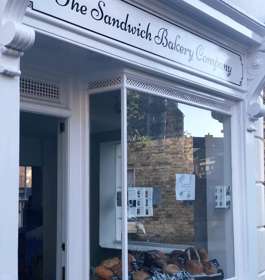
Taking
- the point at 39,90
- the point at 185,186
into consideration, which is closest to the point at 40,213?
the point at 185,186

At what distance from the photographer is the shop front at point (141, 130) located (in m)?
4.25

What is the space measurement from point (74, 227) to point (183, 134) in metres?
1.80

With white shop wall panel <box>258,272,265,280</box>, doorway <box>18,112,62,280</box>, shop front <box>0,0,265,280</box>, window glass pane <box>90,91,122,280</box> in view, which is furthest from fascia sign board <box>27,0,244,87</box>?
doorway <box>18,112,62,280</box>

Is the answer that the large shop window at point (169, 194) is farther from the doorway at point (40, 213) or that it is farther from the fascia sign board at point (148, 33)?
the doorway at point (40, 213)

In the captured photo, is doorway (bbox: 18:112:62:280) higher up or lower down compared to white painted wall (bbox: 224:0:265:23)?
lower down

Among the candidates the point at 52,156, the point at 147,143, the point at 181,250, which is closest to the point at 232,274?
the point at 181,250

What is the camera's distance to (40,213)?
9133 millimetres

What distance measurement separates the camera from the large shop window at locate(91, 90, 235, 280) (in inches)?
211

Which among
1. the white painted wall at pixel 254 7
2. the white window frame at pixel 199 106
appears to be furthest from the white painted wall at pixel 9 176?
the white painted wall at pixel 254 7

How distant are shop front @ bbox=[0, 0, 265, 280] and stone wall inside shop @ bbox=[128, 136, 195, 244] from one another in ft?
0.06

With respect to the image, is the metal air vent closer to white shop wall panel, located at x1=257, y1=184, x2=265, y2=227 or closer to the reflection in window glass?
the reflection in window glass

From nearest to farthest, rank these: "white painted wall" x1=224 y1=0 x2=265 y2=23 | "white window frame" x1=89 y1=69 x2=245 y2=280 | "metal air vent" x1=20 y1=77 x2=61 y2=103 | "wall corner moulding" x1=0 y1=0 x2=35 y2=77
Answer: "wall corner moulding" x1=0 y1=0 x2=35 y2=77
"metal air vent" x1=20 y1=77 x2=61 y2=103
"white window frame" x1=89 y1=69 x2=245 y2=280
"white painted wall" x1=224 y1=0 x2=265 y2=23

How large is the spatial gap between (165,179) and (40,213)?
378cm

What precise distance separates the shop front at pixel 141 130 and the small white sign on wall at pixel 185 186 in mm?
22
